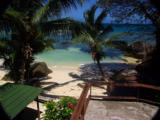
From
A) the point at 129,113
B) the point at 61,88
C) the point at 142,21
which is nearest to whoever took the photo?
the point at 129,113

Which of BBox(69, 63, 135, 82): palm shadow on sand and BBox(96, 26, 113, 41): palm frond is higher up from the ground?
BBox(96, 26, 113, 41): palm frond

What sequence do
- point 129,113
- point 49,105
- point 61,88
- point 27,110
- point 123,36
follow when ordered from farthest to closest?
point 61,88, point 123,36, point 27,110, point 49,105, point 129,113

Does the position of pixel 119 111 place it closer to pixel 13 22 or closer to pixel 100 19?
pixel 13 22

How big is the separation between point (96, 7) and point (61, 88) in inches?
198

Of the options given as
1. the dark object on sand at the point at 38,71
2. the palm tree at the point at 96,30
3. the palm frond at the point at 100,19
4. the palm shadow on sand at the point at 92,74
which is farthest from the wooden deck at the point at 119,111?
the dark object on sand at the point at 38,71

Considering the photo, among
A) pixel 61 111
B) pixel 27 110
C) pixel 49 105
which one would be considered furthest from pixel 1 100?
pixel 27 110

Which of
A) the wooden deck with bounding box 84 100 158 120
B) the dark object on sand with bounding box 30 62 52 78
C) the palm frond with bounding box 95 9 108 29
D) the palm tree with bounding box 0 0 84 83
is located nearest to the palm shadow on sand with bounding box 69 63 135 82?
the dark object on sand with bounding box 30 62 52 78

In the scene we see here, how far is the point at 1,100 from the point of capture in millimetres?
3705

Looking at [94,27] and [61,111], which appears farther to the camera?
[94,27]

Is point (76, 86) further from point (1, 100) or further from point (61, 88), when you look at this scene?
point (1, 100)

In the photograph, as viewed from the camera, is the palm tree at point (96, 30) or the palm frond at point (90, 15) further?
the palm frond at point (90, 15)

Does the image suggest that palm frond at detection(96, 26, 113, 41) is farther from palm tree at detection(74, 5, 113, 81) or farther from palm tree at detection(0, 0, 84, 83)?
palm tree at detection(0, 0, 84, 83)

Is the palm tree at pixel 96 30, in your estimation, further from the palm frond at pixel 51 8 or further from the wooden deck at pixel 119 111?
the wooden deck at pixel 119 111

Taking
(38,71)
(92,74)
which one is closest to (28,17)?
(38,71)
